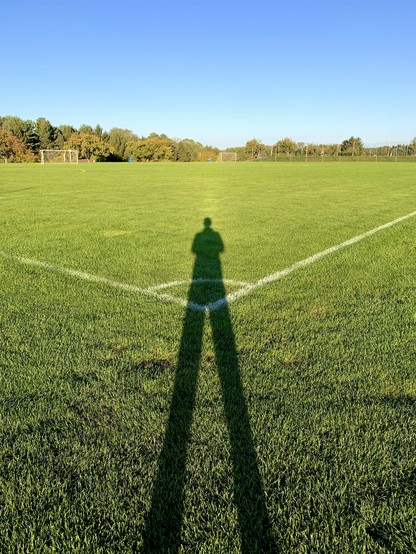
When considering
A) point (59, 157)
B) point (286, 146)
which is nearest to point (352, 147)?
point (286, 146)

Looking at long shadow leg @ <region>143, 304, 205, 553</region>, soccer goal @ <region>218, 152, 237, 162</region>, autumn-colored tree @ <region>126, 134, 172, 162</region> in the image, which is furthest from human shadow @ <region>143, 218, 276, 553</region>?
soccer goal @ <region>218, 152, 237, 162</region>

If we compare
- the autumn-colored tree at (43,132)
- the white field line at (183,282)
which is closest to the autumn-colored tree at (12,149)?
the autumn-colored tree at (43,132)

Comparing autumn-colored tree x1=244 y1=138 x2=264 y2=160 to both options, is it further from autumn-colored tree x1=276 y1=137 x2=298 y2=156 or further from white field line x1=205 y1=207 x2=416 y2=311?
white field line x1=205 y1=207 x2=416 y2=311

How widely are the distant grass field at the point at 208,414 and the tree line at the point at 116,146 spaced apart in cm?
7567

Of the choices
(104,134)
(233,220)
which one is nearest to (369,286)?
(233,220)

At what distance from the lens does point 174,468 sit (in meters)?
1.99

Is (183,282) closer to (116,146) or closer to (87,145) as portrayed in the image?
(87,145)

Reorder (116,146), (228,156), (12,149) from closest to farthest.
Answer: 1. (12,149)
2. (116,146)
3. (228,156)

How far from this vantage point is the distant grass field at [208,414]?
1716 millimetres

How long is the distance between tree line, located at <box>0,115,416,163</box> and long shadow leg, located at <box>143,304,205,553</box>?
77.1 meters

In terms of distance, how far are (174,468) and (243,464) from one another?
33 cm

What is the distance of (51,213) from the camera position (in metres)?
10.2

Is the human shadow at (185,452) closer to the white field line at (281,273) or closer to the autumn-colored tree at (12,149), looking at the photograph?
the white field line at (281,273)

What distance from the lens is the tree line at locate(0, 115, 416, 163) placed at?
7556cm
